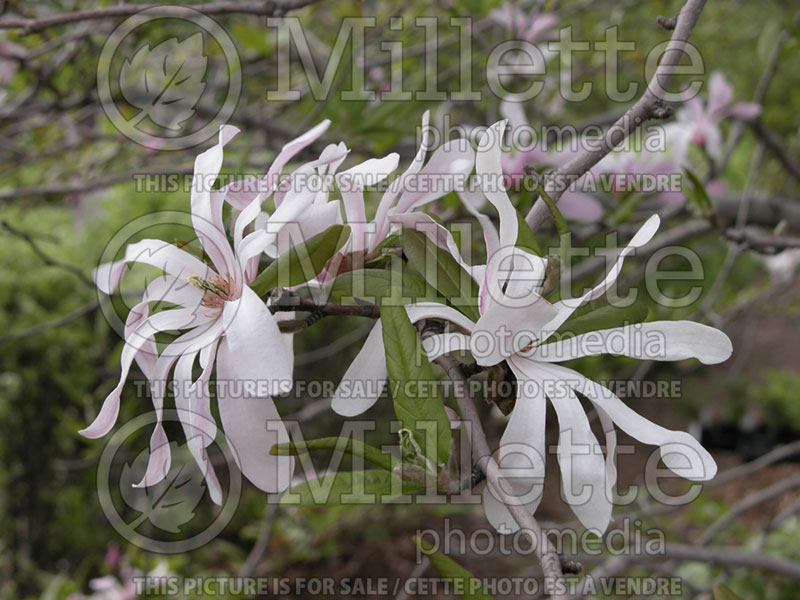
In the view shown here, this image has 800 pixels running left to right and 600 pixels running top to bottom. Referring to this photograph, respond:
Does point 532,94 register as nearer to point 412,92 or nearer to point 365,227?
point 412,92

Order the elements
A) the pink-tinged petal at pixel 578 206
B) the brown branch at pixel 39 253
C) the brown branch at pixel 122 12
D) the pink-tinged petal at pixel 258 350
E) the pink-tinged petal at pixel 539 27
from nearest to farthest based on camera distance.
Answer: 1. the pink-tinged petal at pixel 258 350
2. the brown branch at pixel 122 12
3. the pink-tinged petal at pixel 578 206
4. the brown branch at pixel 39 253
5. the pink-tinged petal at pixel 539 27

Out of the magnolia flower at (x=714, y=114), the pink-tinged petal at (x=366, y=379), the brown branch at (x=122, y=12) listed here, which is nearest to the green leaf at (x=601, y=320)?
the pink-tinged petal at (x=366, y=379)

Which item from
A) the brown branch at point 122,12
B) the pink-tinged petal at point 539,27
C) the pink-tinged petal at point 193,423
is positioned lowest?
the pink-tinged petal at point 193,423

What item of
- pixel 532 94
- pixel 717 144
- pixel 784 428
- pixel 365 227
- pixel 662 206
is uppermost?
pixel 532 94

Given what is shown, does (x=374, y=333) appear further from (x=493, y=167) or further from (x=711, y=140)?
(x=711, y=140)

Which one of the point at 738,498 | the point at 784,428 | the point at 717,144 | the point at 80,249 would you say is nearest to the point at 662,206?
the point at 717,144

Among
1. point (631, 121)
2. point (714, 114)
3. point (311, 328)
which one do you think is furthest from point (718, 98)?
point (311, 328)

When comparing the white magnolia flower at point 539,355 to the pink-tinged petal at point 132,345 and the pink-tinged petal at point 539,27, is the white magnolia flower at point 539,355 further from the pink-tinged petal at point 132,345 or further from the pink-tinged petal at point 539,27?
the pink-tinged petal at point 539,27
